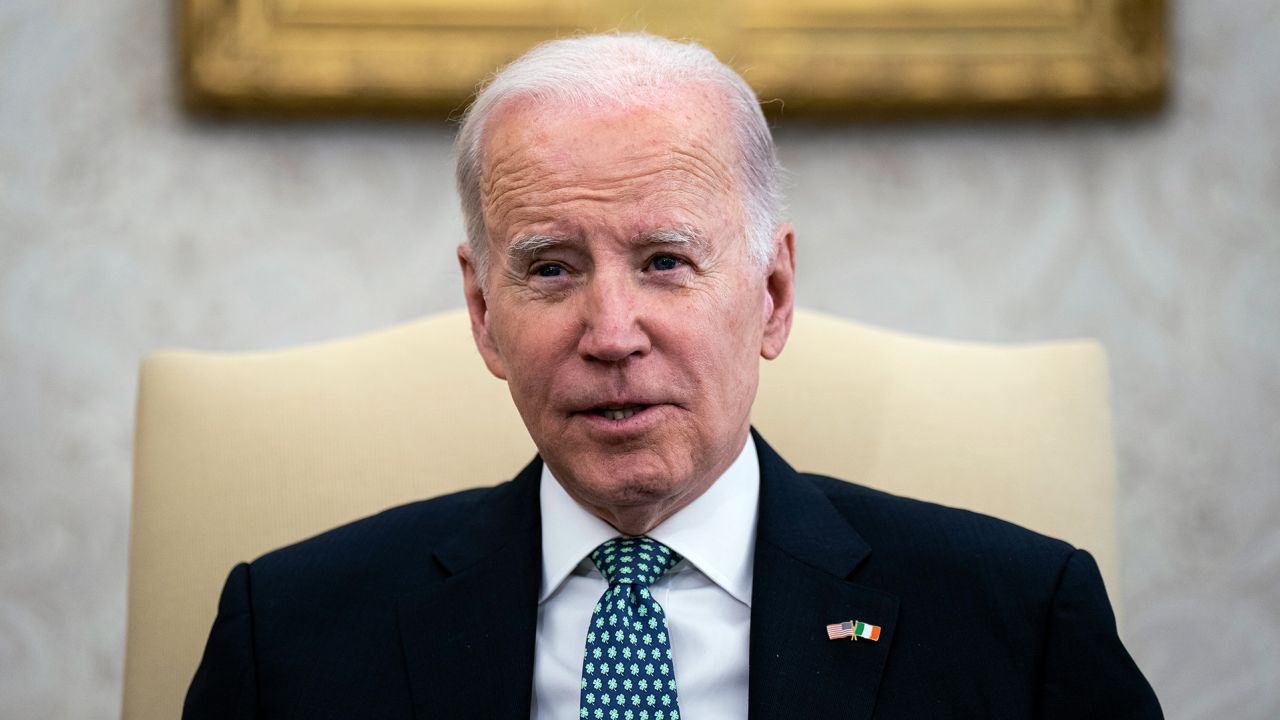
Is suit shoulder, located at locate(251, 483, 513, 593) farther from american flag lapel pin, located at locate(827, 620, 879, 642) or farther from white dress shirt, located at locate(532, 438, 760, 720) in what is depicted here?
american flag lapel pin, located at locate(827, 620, 879, 642)

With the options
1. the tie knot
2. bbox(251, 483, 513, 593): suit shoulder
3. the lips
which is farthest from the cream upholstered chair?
the lips

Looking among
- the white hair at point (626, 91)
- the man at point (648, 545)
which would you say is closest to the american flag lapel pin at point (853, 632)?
the man at point (648, 545)

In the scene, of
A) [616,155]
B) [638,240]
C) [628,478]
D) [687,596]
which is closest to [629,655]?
[687,596]

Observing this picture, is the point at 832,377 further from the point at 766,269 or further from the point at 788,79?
the point at 788,79

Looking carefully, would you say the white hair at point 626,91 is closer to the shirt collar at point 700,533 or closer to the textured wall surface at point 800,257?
the shirt collar at point 700,533

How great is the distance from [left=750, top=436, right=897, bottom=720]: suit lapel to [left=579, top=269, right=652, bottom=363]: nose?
345 mm

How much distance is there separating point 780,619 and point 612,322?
0.44 metres

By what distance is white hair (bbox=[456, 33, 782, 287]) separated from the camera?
5.40ft

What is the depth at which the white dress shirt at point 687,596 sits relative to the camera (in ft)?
5.40

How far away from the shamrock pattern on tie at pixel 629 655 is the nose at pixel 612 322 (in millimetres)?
311

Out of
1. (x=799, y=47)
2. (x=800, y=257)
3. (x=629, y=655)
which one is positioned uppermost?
(x=799, y=47)

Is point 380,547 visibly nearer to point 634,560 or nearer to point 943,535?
point 634,560

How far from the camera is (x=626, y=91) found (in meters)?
1.64

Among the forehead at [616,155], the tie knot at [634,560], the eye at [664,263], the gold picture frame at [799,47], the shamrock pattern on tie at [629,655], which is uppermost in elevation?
the gold picture frame at [799,47]
